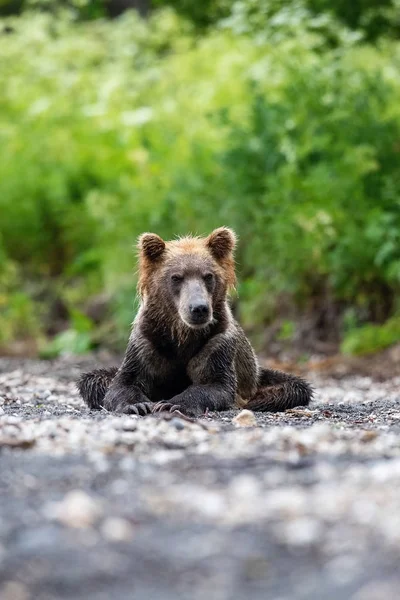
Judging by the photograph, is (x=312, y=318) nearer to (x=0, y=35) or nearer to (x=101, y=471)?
(x=101, y=471)

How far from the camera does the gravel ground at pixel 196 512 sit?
280 cm

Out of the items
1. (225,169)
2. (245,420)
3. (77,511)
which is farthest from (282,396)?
(225,169)

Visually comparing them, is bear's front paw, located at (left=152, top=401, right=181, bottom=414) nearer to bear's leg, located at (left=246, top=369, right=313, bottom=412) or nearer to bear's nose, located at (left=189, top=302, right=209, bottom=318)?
bear's nose, located at (left=189, top=302, right=209, bottom=318)

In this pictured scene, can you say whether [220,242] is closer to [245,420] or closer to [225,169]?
[245,420]

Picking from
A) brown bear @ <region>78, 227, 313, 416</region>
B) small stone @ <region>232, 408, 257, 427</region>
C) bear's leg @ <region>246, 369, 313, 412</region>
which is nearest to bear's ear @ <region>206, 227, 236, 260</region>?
brown bear @ <region>78, 227, 313, 416</region>

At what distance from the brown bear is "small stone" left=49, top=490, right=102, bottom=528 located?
9.98 ft

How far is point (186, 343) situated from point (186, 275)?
448 millimetres

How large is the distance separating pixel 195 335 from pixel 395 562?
13.5ft

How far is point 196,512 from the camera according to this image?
3355 mm

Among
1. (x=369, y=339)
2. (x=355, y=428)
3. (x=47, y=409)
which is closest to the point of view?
(x=355, y=428)

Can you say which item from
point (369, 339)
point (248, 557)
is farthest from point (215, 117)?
point (248, 557)

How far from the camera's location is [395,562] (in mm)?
2875

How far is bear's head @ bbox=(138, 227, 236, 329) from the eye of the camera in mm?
6770

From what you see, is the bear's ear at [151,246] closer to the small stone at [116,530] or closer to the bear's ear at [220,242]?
the bear's ear at [220,242]
